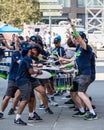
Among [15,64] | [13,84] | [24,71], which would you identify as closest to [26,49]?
[24,71]

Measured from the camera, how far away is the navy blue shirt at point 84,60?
1155 centimetres

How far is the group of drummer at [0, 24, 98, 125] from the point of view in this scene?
10.8m

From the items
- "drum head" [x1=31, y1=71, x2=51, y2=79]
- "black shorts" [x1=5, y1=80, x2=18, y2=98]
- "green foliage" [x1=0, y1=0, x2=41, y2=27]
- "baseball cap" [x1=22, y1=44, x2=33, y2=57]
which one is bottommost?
"green foliage" [x1=0, y1=0, x2=41, y2=27]

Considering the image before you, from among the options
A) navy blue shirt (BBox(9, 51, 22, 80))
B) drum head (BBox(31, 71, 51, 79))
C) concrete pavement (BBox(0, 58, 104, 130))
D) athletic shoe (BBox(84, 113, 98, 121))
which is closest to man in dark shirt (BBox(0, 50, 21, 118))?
navy blue shirt (BBox(9, 51, 22, 80))

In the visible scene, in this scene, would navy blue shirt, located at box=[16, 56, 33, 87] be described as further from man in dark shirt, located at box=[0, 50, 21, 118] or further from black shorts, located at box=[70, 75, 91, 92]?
black shorts, located at box=[70, 75, 91, 92]

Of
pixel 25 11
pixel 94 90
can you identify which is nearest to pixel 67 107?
pixel 94 90

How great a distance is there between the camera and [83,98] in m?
11.5

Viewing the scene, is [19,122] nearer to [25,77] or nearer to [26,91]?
[26,91]

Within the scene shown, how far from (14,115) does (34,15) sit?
169 feet

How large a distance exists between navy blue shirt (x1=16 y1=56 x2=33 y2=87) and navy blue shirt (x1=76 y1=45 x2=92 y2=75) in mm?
1266

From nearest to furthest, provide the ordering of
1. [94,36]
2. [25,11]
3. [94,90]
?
[94,90] < [94,36] < [25,11]

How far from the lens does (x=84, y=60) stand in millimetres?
11578

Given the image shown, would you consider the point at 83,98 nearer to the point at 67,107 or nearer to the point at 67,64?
the point at 67,64

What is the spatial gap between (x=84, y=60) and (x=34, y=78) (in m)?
1.19
